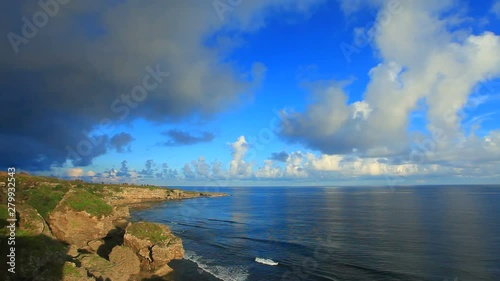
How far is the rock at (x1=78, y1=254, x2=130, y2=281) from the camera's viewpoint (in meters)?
26.3

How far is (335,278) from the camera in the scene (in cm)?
3441

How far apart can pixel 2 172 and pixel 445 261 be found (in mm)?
77698

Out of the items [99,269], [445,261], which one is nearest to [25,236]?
[99,269]

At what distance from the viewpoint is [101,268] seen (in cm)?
2698

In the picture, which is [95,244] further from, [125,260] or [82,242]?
[125,260]

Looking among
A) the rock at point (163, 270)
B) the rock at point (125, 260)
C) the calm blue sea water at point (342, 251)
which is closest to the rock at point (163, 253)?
the rock at point (163, 270)

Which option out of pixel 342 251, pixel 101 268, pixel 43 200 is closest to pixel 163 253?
pixel 101 268

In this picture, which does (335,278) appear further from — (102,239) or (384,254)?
(102,239)

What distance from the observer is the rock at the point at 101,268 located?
26.3 meters

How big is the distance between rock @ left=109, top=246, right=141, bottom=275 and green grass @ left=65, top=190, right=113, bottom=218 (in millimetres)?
7808

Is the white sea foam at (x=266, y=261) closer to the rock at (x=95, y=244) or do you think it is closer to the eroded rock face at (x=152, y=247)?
the eroded rock face at (x=152, y=247)

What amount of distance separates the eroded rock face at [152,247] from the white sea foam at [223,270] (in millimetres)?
4449

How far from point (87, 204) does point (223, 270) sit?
19.1 m

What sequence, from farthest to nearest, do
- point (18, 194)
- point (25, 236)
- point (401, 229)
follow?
point (401, 229), point (18, 194), point (25, 236)
